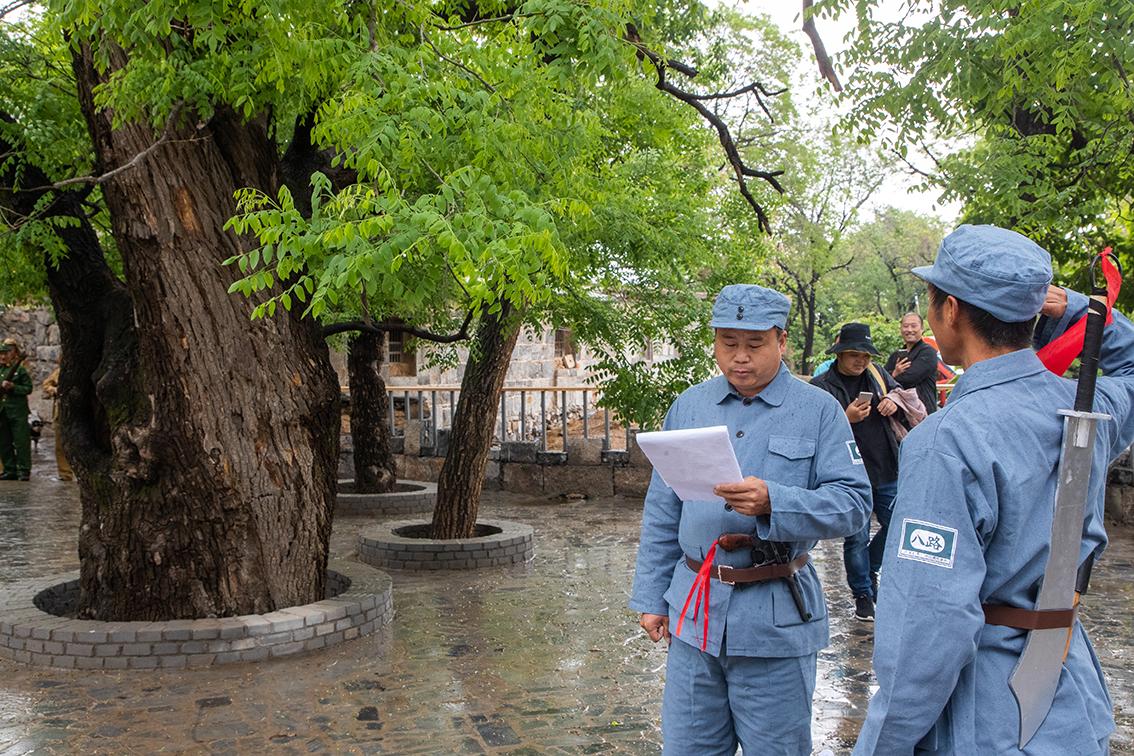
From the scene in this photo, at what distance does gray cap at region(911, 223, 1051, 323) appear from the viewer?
8.05ft

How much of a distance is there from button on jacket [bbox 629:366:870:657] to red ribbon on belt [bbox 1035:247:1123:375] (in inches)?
30.7

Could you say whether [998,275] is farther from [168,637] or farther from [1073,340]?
[168,637]

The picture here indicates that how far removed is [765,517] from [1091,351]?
1.15m

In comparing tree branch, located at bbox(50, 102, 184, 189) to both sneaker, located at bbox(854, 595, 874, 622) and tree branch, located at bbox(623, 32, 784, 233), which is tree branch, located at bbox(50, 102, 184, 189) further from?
sneaker, located at bbox(854, 595, 874, 622)

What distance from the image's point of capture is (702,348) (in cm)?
1105

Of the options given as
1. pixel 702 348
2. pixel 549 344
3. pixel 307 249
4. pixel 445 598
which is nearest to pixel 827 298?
pixel 549 344

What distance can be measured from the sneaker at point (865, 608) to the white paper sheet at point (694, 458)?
463cm

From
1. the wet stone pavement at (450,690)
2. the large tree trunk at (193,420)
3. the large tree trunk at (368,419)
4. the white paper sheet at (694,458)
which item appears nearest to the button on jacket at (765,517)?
the white paper sheet at (694,458)

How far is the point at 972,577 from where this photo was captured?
230 cm

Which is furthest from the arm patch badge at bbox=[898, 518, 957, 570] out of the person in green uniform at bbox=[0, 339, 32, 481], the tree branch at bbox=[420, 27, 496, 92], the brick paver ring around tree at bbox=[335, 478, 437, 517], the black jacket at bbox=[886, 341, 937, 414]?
the person in green uniform at bbox=[0, 339, 32, 481]

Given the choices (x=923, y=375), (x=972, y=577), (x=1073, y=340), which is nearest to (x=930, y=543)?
(x=972, y=577)

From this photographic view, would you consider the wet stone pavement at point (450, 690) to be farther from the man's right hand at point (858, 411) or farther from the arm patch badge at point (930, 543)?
the arm patch badge at point (930, 543)

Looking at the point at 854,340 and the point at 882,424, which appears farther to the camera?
the point at 882,424

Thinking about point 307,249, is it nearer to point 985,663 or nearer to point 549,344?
point 985,663
